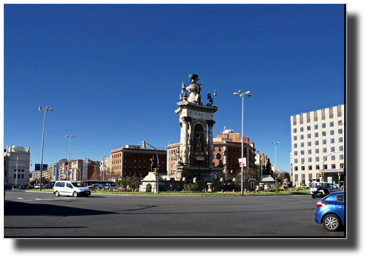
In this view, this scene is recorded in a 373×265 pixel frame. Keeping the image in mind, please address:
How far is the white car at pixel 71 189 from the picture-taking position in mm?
30372

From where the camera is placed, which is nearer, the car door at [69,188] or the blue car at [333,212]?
the blue car at [333,212]

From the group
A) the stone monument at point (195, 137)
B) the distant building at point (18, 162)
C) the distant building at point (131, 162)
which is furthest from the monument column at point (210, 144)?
the distant building at point (18, 162)

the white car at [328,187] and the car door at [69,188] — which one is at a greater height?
the car door at [69,188]

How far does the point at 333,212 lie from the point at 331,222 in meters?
0.32

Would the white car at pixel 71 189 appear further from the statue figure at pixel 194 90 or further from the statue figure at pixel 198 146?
the statue figure at pixel 194 90

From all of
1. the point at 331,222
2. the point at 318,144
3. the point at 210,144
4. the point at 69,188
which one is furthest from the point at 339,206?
the point at 318,144

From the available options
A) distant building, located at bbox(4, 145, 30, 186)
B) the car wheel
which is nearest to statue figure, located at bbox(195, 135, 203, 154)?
the car wheel

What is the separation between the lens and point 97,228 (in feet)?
33.3

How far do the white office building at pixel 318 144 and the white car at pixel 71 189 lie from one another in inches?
2567

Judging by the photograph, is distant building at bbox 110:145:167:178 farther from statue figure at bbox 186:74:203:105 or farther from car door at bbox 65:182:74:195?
car door at bbox 65:182:74:195

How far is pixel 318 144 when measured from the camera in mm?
89625

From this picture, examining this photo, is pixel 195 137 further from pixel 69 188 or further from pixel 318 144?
pixel 318 144

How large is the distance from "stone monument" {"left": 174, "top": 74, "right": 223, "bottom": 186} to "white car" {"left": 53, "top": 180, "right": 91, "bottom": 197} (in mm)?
17919
